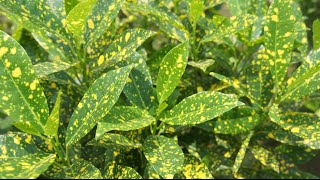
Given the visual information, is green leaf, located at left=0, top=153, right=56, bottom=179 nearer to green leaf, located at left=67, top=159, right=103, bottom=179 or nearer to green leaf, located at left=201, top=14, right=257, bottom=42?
green leaf, located at left=67, top=159, right=103, bottom=179

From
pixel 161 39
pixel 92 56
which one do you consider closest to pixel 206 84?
pixel 161 39

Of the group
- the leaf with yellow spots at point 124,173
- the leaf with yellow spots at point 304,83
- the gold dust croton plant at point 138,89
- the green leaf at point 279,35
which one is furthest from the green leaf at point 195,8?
the leaf with yellow spots at point 124,173

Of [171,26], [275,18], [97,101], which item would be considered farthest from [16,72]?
[275,18]

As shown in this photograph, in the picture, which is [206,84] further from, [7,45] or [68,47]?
[7,45]

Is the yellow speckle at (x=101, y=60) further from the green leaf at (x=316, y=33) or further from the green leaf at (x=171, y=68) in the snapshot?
the green leaf at (x=316, y=33)

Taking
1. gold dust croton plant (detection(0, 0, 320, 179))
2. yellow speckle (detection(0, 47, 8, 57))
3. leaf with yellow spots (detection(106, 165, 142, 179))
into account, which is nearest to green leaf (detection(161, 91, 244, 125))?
gold dust croton plant (detection(0, 0, 320, 179))

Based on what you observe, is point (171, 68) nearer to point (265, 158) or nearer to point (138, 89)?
point (138, 89)
